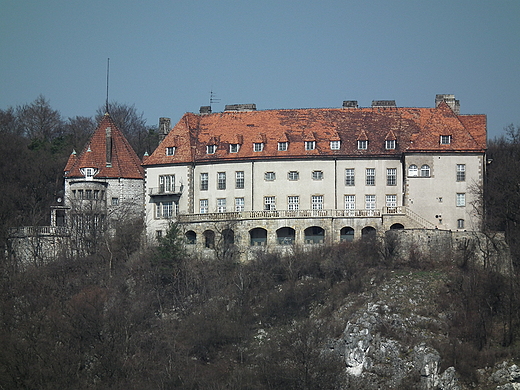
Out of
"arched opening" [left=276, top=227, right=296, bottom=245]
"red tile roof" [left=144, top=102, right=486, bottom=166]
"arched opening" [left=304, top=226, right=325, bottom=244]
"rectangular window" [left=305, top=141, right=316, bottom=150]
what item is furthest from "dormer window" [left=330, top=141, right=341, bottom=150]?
"arched opening" [left=276, top=227, right=296, bottom=245]

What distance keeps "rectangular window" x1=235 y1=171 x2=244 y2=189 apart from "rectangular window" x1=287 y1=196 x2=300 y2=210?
10.6ft

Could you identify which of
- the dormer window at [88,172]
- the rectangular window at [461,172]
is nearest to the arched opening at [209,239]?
the dormer window at [88,172]

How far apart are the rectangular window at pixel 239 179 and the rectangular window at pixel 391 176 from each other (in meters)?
9.22

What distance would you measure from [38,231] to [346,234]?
67.2ft

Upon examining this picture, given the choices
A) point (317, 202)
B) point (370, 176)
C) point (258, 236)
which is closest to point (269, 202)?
point (258, 236)

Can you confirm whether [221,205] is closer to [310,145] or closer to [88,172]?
[310,145]

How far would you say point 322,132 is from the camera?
82.9m

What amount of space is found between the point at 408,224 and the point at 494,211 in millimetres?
5647

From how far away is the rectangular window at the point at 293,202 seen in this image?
80.8 metres

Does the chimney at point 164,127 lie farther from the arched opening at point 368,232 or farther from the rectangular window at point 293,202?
the arched opening at point 368,232

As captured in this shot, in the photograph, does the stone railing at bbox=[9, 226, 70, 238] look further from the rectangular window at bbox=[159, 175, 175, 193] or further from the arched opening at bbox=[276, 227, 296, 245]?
the arched opening at bbox=[276, 227, 296, 245]

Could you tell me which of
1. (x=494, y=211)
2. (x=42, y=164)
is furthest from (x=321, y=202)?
(x=42, y=164)

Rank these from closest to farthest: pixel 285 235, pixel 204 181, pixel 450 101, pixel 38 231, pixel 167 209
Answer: pixel 285 235
pixel 204 181
pixel 167 209
pixel 38 231
pixel 450 101

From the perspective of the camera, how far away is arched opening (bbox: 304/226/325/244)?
78438mm
